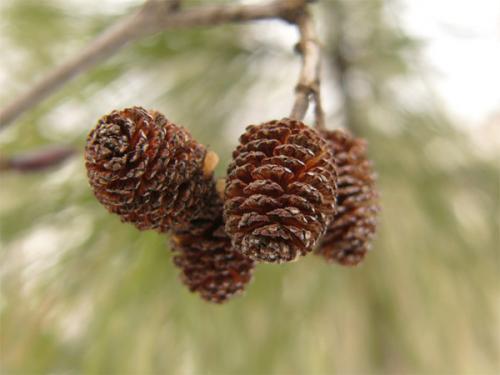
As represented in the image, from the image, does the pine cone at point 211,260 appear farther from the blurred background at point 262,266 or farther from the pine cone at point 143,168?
the blurred background at point 262,266

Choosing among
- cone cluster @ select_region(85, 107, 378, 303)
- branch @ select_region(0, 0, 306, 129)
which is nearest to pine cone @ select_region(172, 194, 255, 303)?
cone cluster @ select_region(85, 107, 378, 303)

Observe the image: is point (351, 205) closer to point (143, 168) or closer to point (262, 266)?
point (143, 168)

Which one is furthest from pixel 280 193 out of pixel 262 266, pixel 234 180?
pixel 262 266

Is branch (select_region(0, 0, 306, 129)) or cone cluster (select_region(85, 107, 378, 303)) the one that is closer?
cone cluster (select_region(85, 107, 378, 303))

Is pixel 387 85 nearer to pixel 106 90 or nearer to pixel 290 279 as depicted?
pixel 290 279

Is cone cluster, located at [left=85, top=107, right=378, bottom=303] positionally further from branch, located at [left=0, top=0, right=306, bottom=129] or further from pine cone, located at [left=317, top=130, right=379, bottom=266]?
branch, located at [left=0, top=0, right=306, bottom=129]

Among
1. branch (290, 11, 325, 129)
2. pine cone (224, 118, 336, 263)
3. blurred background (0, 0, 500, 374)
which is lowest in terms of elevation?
blurred background (0, 0, 500, 374)

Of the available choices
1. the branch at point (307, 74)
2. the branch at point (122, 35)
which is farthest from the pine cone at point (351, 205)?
the branch at point (122, 35)
